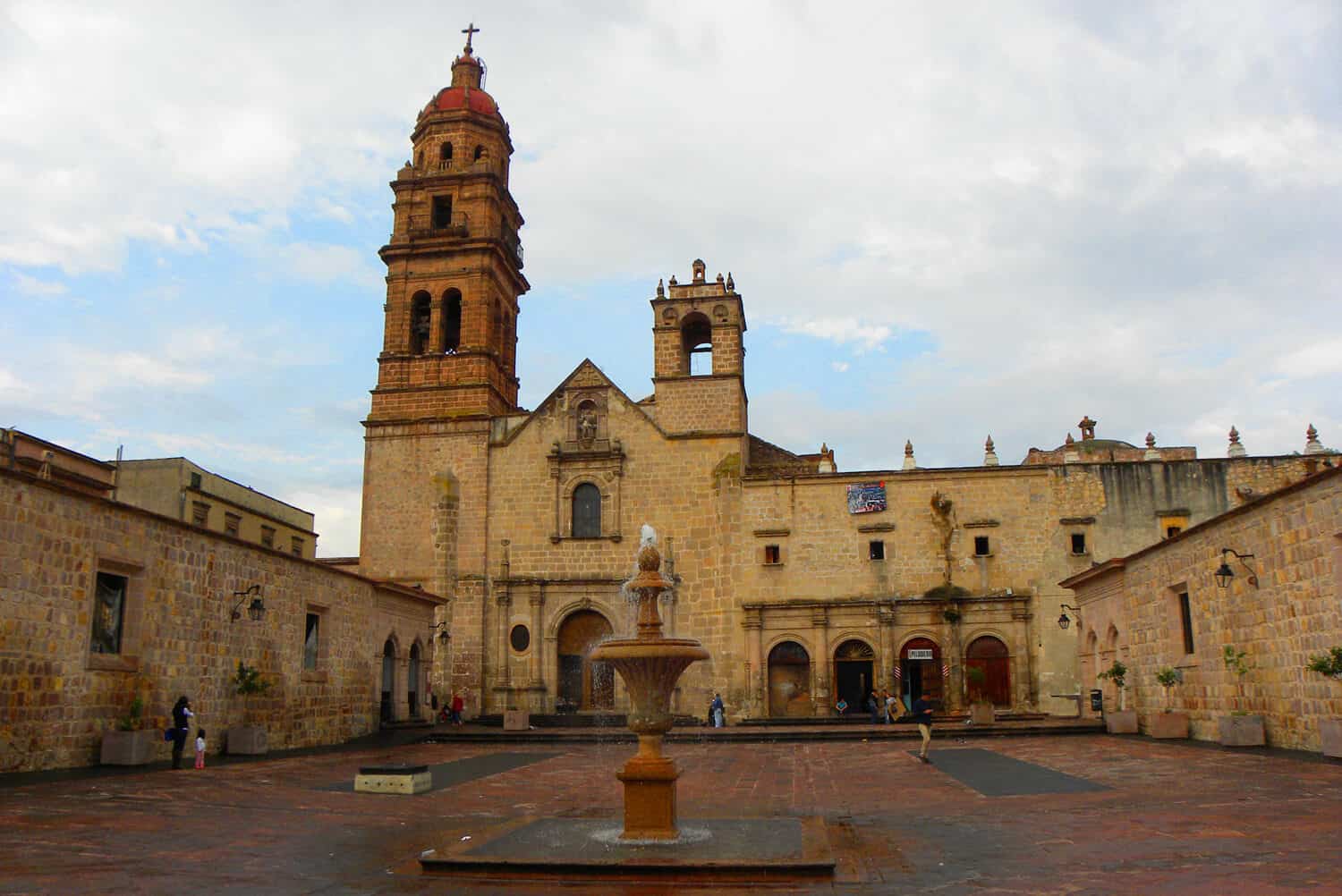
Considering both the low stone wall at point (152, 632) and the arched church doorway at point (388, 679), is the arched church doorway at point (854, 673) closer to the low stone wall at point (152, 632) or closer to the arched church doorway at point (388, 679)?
the arched church doorway at point (388, 679)

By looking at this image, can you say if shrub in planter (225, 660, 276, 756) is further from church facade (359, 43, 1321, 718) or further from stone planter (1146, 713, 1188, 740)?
stone planter (1146, 713, 1188, 740)

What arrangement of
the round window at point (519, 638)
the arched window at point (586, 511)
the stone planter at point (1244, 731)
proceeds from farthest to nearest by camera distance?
the arched window at point (586, 511), the round window at point (519, 638), the stone planter at point (1244, 731)

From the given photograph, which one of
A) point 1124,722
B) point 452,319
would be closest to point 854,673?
point 1124,722

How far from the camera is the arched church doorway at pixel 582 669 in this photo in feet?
111

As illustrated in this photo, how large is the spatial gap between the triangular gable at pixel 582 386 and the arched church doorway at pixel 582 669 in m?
6.60

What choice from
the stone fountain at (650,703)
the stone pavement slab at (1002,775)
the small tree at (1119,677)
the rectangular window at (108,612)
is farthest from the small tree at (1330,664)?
the rectangular window at (108,612)

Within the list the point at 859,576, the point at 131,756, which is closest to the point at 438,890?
the point at 131,756

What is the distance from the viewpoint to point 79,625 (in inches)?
612

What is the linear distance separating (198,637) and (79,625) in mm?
3246

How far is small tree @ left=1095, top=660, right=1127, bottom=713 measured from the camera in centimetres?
2344

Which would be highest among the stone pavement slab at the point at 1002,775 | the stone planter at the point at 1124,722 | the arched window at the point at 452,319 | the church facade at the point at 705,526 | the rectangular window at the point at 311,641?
the arched window at the point at 452,319

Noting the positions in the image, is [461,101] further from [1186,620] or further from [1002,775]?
[1002,775]

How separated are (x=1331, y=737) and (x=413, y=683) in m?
23.3

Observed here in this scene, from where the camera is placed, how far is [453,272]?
124ft
